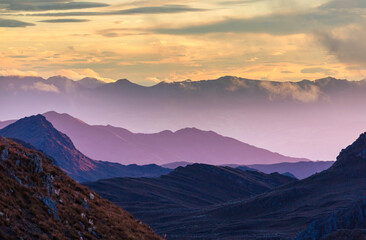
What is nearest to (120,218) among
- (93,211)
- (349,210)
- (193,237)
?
(93,211)

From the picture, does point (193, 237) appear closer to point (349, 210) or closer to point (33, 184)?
point (349, 210)

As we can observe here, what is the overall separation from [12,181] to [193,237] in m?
162

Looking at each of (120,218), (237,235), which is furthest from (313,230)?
(120,218)

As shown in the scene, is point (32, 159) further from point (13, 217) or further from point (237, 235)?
point (237, 235)

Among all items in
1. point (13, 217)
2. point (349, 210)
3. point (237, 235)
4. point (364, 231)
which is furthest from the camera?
point (237, 235)

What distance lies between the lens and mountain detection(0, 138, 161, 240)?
109 ft

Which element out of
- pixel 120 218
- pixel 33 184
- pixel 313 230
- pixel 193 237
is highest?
pixel 33 184

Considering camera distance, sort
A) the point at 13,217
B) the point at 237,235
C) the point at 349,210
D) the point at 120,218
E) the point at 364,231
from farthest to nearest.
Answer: the point at 237,235, the point at 349,210, the point at 364,231, the point at 120,218, the point at 13,217

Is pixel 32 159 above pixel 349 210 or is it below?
above

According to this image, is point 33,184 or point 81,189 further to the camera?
point 81,189

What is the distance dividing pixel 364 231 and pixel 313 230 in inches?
1304

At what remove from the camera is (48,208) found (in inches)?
1453

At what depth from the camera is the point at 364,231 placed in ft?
327

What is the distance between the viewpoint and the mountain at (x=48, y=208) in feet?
109
